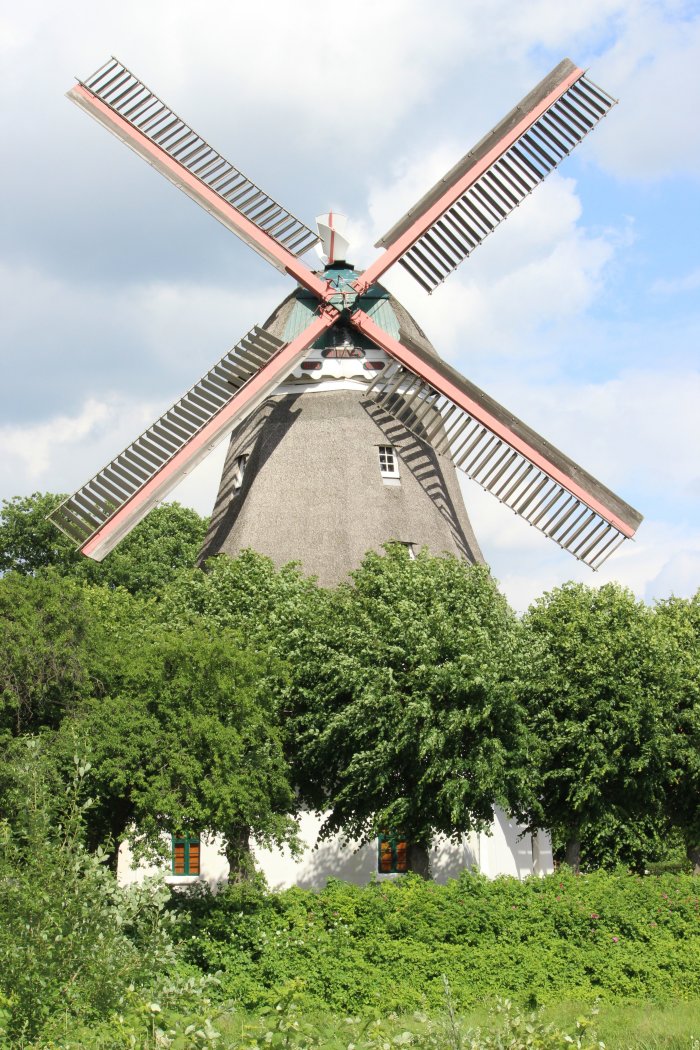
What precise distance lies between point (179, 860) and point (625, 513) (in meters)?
13.1

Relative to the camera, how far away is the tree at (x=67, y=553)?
46.6 meters

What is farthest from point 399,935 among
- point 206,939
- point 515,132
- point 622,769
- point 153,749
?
point 515,132

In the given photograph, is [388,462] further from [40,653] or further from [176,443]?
[40,653]

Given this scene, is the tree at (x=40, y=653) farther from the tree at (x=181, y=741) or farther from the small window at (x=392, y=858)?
the small window at (x=392, y=858)

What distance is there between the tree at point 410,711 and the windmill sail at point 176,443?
15.6 ft

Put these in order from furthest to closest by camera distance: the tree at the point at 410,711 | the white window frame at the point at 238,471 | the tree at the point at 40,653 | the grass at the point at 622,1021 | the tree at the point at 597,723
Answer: the white window frame at the point at 238,471 → the tree at the point at 597,723 → the tree at the point at 410,711 → the tree at the point at 40,653 → the grass at the point at 622,1021

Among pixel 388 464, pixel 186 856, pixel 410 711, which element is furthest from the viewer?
pixel 388 464

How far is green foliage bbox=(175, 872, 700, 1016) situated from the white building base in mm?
5163

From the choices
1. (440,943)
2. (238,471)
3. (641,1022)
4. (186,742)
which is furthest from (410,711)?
(238,471)

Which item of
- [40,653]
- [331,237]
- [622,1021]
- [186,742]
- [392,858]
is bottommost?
[622,1021]

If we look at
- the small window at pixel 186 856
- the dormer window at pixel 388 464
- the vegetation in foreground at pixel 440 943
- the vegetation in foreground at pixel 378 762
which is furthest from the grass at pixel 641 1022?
the dormer window at pixel 388 464

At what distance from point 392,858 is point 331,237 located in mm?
15006

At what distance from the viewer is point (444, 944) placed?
60.6 ft

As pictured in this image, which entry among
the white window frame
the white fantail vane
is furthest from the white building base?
the white fantail vane
